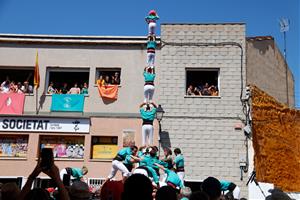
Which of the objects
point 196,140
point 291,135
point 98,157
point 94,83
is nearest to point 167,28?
point 94,83

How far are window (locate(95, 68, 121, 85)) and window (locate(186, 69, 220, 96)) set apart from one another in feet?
10.4

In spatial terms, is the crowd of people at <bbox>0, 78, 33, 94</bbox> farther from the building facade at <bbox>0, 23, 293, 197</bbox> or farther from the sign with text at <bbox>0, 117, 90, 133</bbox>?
the sign with text at <bbox>0, 117, 90, 133</bbox>

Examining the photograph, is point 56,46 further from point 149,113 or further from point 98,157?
point 149,113

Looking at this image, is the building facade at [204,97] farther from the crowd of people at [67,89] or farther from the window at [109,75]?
the crowd of people at [67,89]

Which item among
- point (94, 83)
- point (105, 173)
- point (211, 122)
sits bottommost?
point (105, 173)

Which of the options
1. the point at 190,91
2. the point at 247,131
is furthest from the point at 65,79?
the point at 247,131

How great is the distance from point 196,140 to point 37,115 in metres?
7.01

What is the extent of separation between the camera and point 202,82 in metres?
18.4

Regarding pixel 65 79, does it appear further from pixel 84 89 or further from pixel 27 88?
pixel 27 88

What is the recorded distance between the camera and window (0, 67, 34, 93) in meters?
18.6

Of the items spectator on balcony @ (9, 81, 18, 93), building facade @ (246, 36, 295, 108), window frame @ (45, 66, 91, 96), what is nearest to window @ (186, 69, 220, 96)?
building facade @ (246, 36, 295, 108)

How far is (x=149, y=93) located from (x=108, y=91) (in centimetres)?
368

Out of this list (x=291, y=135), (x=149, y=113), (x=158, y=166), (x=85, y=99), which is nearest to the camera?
(x=158, y=166)

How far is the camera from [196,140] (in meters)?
17.1
